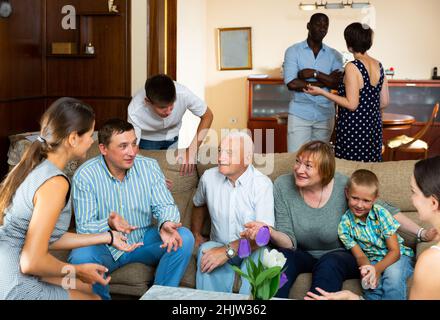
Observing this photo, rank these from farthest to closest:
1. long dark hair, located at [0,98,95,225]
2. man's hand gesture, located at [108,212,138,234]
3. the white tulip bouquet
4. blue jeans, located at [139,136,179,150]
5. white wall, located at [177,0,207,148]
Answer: white wall, located at [177,0,207,148] → blue jeans, located at [139,136,179,150] → man's hand gesture, located at [108,212,138,234] → long dark hair, located at [0,98,95,225] → the white tulip bouquet

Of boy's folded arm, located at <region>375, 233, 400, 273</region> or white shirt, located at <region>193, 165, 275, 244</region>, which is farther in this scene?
white shirt, located at <region>193, 165, 275, 244</region>

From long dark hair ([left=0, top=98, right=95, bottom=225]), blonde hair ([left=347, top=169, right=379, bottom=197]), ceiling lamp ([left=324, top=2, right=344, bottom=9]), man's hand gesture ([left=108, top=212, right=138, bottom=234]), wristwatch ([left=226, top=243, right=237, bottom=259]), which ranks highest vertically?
ceiling lamp ([left=324, top=2, right=344, bottom=9])

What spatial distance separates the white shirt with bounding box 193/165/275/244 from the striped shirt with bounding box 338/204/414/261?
34 cm

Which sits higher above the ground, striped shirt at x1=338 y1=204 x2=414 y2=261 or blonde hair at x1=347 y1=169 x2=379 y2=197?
blonde hair at x1=347 y1=169 x2=379 y2=197

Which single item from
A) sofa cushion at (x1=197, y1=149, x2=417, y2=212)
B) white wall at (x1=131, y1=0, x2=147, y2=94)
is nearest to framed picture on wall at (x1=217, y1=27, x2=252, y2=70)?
white wall at (x1=131, y1=0, x2=147, y2=94)

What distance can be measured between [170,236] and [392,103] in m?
5.26

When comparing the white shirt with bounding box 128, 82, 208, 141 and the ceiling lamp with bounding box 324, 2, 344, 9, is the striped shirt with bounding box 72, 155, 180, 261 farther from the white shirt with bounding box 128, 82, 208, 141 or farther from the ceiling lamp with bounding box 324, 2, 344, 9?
the ceiling lamp with bounding box 324, 2, 344, 9

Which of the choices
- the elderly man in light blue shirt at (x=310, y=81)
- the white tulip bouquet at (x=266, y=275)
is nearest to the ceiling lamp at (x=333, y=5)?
the elderly man in light blue shirt at (x=310, y=81)

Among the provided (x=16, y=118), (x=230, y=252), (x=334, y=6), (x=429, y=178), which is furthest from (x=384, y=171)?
(x=334, y=6)

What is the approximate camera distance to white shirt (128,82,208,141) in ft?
12.2

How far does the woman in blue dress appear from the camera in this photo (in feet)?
6.75

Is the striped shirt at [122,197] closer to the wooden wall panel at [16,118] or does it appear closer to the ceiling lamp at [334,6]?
the wooden wall panel at [16,118]

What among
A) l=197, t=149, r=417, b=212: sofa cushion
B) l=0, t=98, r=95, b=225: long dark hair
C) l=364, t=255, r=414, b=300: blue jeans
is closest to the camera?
l=0, t=98, r=95, b=225: long dark hair
